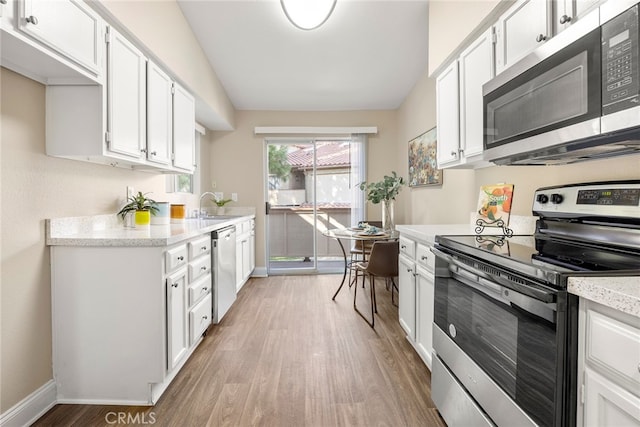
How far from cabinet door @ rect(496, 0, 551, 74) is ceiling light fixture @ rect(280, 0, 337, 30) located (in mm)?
987

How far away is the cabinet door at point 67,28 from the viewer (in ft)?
4.14

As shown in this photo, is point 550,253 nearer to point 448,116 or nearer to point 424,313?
point 424,313

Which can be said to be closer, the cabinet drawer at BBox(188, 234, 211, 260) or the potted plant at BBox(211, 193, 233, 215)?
the cabinet drawer at BBox(188, 234, 211, 260)

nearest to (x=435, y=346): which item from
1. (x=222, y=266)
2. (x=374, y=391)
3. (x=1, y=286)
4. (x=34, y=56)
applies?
(x=374, y=391)

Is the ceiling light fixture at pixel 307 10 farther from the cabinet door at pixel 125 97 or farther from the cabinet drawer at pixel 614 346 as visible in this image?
the cabinet drawer at pixel 614 346

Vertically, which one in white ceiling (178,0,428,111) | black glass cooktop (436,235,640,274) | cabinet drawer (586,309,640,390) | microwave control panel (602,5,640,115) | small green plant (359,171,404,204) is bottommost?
cabinet drawer (586,309,640,390)

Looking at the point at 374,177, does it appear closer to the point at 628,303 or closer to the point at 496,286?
the point at 496,286

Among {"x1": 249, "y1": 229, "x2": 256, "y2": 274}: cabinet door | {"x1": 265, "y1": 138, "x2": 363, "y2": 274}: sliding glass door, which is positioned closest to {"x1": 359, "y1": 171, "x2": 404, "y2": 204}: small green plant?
{"x1": 265, "y1": 138, "x2": 363, "y2": 274}: sliding glass door

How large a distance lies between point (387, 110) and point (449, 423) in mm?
4293

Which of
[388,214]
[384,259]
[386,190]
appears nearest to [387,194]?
[386,190]

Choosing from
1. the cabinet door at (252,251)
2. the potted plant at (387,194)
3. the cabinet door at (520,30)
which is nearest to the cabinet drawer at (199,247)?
the cabinet door at (252,251)

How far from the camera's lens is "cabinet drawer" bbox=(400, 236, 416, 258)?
2258 mm

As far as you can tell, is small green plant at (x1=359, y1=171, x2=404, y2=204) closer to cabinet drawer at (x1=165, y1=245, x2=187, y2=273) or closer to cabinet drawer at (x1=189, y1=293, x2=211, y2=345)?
cabinet drawer at (x1=189, y1=293, x2=211, y2=345)

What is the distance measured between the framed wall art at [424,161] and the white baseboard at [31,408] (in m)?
3.33
